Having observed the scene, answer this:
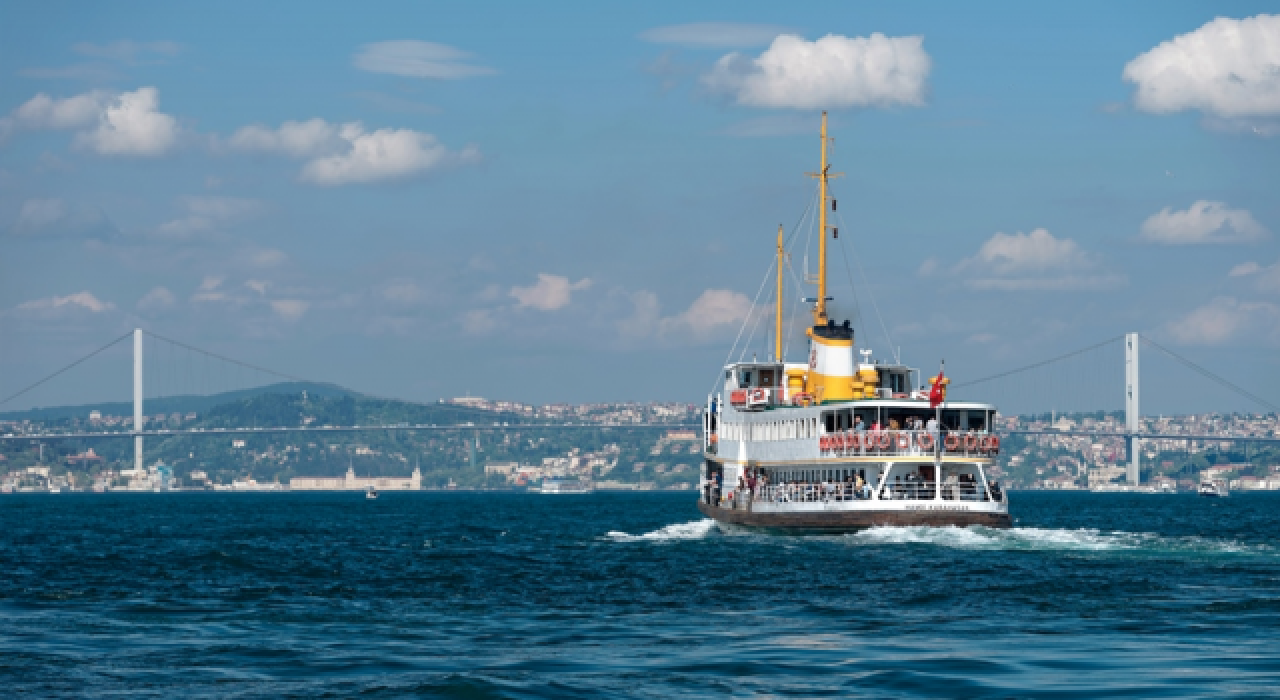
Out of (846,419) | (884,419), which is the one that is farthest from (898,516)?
(846,419)

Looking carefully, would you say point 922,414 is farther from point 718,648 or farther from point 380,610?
point 718,648

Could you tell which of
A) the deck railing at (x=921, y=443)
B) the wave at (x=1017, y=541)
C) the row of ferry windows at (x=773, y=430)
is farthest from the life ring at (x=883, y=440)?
the row of ferry windows at (x=773, y=430)

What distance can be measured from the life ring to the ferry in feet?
0.10

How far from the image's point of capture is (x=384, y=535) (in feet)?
229

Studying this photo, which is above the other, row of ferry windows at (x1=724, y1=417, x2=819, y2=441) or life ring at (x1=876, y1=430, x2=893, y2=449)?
row of ferry windows at (x1=724, y1=417, x2=819, y2=441)

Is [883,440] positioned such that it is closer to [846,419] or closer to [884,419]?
[884,419]

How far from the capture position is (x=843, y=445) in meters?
52.9

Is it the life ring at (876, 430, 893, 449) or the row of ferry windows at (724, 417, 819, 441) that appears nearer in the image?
the life ring at (876, 430, 893, 449)

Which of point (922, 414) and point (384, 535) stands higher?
point (922, 414)

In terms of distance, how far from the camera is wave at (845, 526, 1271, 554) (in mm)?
48844

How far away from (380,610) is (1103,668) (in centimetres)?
1476

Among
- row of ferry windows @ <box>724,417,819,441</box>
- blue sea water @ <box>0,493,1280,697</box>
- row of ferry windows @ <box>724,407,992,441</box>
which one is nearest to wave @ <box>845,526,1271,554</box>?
blue sea water @ <box>0,493,1280,697</box>

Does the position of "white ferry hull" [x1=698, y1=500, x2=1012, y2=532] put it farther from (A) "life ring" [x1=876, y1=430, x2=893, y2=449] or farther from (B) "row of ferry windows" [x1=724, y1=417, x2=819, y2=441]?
(B) "row of ferry windows" [x1=724, y1=417, x2=819, y2=441]

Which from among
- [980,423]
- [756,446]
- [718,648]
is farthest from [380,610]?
[756,446]
